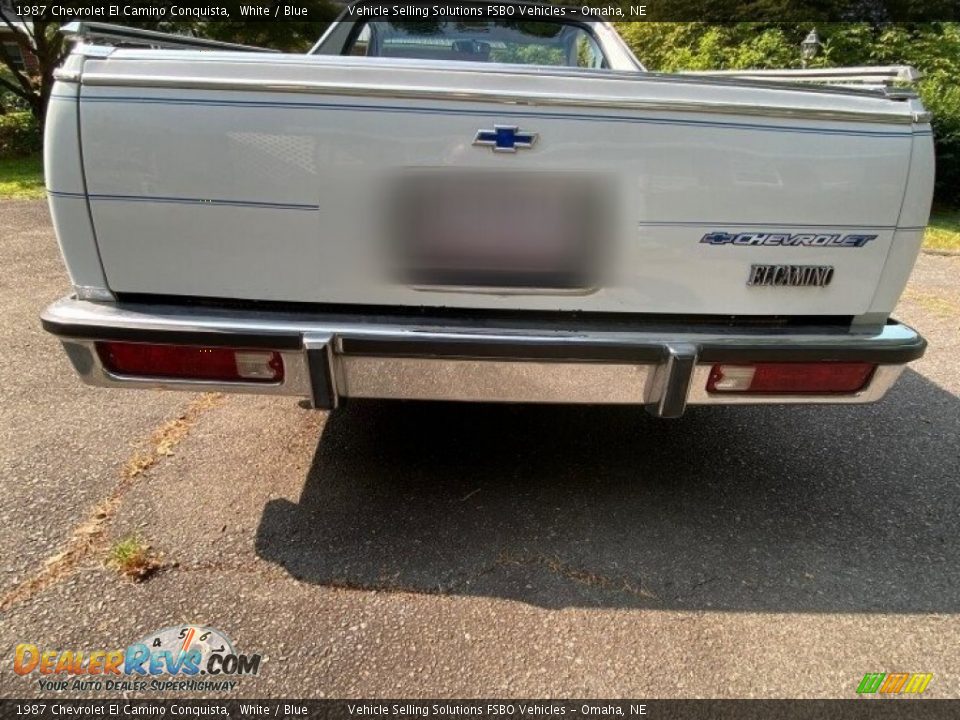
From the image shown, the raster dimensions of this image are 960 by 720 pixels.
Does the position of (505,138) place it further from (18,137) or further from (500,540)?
(18,137)

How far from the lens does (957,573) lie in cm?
216

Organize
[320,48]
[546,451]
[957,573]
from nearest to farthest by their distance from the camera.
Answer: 1. [957,573]
2. [546,451]
3. [320,48]

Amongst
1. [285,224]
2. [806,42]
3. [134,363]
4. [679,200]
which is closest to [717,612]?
[679,200]

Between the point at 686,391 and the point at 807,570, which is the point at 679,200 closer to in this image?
the point at 686,391

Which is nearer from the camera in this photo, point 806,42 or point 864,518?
point 864,518

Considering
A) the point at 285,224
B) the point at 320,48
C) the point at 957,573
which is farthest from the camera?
the point at 320,48

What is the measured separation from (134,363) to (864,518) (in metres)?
2.72

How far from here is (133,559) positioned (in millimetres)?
2072

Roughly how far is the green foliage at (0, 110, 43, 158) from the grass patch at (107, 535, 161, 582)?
656 inches

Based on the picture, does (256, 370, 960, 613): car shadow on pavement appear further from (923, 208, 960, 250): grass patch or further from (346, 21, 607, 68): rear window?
(923, 208, 960, 250): grass patch

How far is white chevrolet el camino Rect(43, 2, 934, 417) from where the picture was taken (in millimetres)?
1736

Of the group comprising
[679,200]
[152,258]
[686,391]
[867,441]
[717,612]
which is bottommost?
[867,441]

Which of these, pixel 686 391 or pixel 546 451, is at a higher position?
pixel 686 391

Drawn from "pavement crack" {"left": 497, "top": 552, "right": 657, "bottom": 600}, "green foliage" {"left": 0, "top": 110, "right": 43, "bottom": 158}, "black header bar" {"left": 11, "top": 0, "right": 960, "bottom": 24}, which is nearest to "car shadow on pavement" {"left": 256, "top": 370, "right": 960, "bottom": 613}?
"pavement crack" {"left": 497, "top": 552, "right": 657, "bottom": 600}
